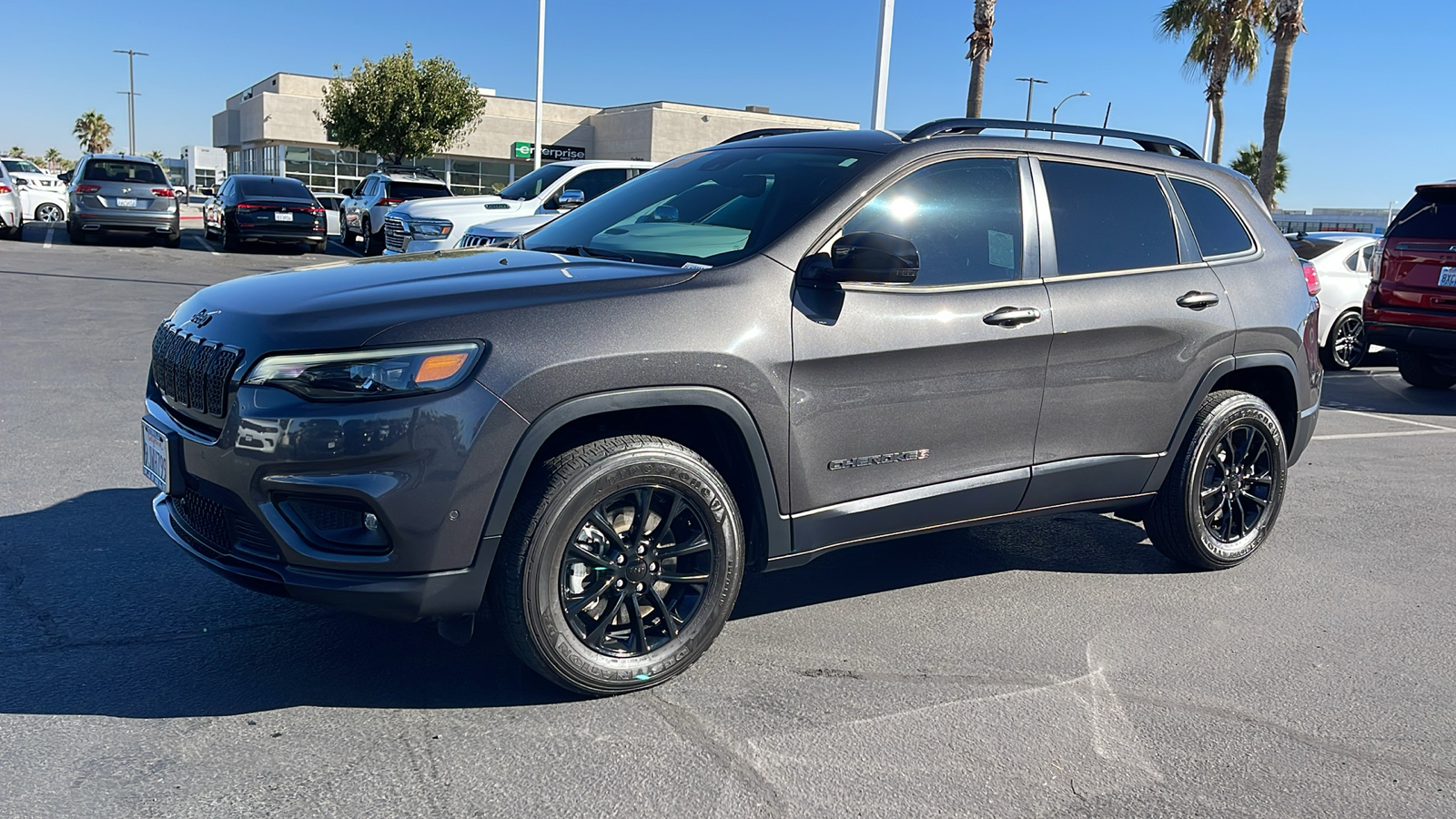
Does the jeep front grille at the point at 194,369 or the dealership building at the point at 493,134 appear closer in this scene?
the jeep front grille at the point at 194,369

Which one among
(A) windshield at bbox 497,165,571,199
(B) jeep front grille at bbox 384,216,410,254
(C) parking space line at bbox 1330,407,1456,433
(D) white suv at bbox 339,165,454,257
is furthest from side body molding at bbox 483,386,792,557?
(D) white suv at bbox 339,165,454,257

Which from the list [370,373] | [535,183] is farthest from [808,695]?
[535,183]

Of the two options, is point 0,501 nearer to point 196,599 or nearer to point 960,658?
point 196,599

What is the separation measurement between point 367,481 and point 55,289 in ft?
43.5

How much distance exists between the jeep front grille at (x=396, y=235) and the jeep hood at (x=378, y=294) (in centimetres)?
1164

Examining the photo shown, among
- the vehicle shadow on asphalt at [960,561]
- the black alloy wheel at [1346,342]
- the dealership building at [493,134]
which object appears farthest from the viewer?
the dealership building at [493,134]

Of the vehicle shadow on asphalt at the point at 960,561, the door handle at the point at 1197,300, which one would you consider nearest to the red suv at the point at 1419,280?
the vehicle shadow on asphalt at the point at 960,561

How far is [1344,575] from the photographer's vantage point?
5.23m

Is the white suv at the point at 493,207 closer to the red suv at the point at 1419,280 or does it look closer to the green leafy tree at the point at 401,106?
the red suv at the point at 1419,280

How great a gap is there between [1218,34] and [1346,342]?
22.9m

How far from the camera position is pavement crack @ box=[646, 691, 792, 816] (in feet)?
9.87

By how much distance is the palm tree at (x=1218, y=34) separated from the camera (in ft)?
101

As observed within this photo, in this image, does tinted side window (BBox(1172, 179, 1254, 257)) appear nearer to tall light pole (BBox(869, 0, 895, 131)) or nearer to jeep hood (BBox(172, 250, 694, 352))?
jeep hood (BBox(172, 250, 694, 352))

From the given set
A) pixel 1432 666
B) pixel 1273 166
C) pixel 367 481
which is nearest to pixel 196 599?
pixel 367 481
